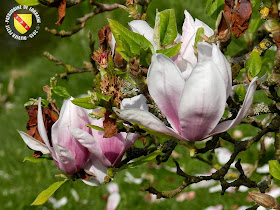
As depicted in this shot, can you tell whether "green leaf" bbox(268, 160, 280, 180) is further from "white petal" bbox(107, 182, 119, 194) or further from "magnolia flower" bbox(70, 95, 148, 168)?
"white petal" bbox(107, 182, 119, 194)

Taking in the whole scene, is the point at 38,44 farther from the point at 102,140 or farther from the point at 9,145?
the point at 102,140

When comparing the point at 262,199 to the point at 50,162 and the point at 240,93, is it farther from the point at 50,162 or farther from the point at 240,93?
the point at 50,162

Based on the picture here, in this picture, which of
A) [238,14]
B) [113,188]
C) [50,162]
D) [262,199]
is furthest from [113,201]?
[238,14]

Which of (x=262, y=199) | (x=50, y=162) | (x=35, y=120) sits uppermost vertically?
(x=35, y=120)

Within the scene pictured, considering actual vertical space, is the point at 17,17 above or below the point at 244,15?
below

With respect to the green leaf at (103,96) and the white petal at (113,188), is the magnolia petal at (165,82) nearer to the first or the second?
the green leaf at (103,96)

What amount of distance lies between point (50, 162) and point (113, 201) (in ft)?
2.08

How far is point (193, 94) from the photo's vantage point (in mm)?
594

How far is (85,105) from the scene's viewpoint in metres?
0.71

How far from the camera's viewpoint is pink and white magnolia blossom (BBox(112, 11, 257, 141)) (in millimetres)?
589

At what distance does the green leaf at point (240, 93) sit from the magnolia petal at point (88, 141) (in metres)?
0.23

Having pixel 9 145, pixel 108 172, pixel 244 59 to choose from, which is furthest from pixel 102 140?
pixel 9 145

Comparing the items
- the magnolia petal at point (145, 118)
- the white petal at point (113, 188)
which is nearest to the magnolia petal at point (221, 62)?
the magnolia petal at point (145, 118)

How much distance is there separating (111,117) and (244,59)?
253mm
